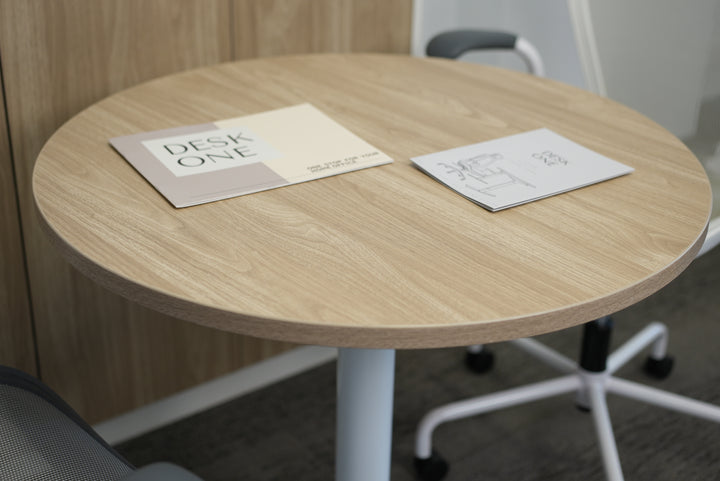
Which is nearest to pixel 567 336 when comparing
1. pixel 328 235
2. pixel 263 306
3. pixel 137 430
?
pixel 137 430

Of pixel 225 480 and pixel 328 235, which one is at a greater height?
pixel 328 235

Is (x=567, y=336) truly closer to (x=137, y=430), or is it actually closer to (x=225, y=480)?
(x=225, y=480)

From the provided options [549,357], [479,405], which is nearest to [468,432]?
[479,405]

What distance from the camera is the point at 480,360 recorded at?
1.90 meters

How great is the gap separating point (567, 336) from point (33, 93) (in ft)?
4.59

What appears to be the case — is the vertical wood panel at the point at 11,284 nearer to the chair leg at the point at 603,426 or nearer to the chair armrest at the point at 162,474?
the chair armrest at the point at 162,474

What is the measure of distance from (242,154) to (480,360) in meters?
0.99

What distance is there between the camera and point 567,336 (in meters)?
2.07

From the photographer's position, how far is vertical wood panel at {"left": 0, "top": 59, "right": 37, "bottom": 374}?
1.41m

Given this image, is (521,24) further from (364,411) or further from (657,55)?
(364,411)

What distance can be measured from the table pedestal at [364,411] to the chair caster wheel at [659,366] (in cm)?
97

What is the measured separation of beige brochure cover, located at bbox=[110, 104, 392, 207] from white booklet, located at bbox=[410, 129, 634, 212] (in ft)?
0.33

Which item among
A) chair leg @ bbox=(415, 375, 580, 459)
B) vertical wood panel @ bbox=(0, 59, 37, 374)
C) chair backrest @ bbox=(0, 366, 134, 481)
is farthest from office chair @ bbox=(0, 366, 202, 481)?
chair leg @ bbox=(415, 375, 580, 459)

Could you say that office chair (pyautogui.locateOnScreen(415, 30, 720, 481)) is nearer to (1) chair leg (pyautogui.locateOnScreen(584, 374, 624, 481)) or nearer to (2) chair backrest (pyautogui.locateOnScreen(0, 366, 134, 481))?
(1) chair leg (pyautogui.locateOnScreen(584, 374, 624, 481))
